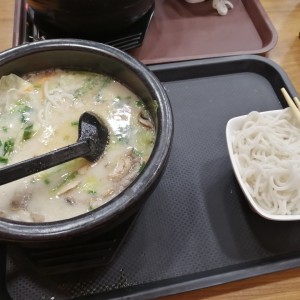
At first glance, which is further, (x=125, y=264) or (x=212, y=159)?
(x=212, y=159)

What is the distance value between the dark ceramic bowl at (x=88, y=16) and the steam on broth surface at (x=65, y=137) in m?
0.30

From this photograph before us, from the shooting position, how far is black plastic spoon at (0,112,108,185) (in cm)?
90

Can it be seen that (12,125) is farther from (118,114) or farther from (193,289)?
(193,289)

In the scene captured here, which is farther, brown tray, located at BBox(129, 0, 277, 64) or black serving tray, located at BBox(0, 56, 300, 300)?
brown tray, located at BBox(129, 0, 277, 64)

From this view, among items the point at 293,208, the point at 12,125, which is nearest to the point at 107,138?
the point at 12,125

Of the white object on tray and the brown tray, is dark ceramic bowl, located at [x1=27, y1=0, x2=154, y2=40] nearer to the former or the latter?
the brown tray

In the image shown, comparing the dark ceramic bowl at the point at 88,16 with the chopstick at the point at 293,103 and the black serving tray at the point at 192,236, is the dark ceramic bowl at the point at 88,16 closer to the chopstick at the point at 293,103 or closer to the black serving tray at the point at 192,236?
the black serving tray at the point at 192,236

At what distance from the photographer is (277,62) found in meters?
1.65

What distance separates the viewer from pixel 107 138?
1.10 metres

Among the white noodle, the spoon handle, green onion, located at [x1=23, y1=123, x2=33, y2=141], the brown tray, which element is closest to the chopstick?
the white noodle

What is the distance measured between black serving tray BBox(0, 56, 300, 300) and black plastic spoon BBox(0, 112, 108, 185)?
0.91 ft

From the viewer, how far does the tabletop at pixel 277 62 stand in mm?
1060

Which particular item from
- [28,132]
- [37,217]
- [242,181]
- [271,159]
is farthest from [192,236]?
[28,132]

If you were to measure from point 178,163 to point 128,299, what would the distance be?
51 centimetres
